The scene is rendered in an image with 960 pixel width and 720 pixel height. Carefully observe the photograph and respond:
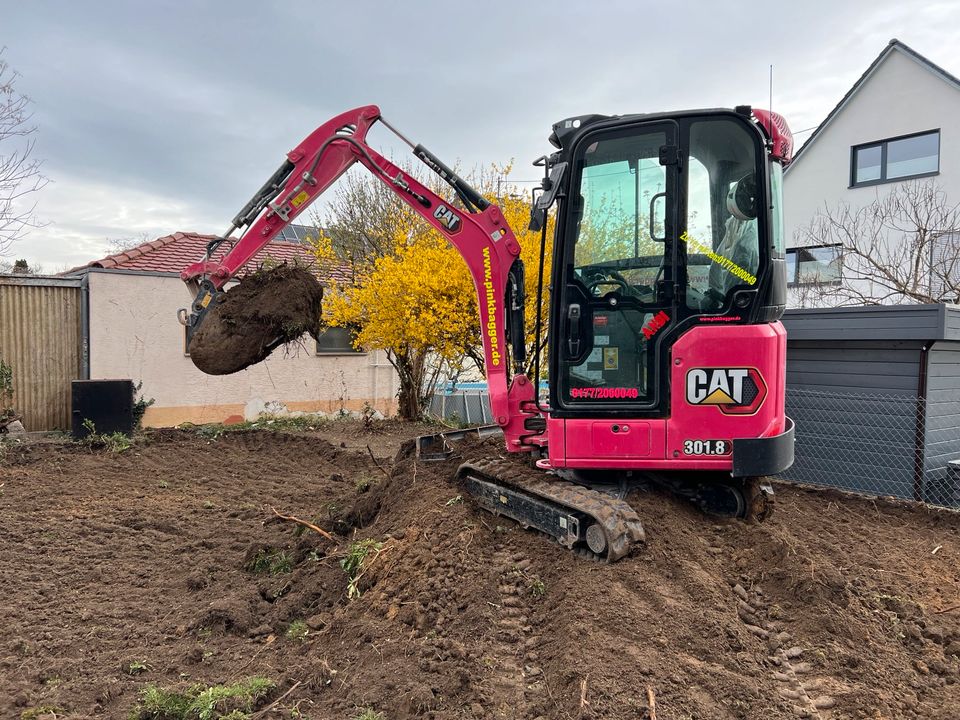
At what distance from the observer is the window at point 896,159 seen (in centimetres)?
1612

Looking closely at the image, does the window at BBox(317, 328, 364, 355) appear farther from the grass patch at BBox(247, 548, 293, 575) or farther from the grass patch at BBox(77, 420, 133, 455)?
Result: the grass patch at BBox(247, 548, 293, 575)

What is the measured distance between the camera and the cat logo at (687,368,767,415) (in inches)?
161

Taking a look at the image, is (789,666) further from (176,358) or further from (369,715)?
(176,358)

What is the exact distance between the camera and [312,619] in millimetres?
4094

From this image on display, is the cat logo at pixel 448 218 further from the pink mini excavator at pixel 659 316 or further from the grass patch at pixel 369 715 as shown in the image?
the grass patch at pixel 369 715

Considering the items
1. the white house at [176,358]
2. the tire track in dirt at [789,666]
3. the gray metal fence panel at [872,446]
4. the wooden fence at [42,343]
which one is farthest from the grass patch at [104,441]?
→ the gray metal fence panel at [872,446]

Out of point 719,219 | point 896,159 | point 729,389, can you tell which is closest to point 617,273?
point 719,219

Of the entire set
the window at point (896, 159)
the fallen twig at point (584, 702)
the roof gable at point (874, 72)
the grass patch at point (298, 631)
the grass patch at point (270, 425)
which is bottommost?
the grass patch at point (298, 631)

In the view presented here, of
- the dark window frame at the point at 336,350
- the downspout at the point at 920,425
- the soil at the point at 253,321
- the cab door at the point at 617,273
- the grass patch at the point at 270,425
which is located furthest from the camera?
the dark window frame at the point at 336,350

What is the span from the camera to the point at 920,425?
24.2 feet

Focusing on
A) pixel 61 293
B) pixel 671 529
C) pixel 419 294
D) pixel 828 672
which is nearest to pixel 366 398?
pixel 419 294

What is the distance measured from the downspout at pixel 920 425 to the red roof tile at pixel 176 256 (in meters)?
9.06

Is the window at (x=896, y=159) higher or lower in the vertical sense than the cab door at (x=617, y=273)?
higher

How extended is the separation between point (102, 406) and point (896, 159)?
18.7 m
